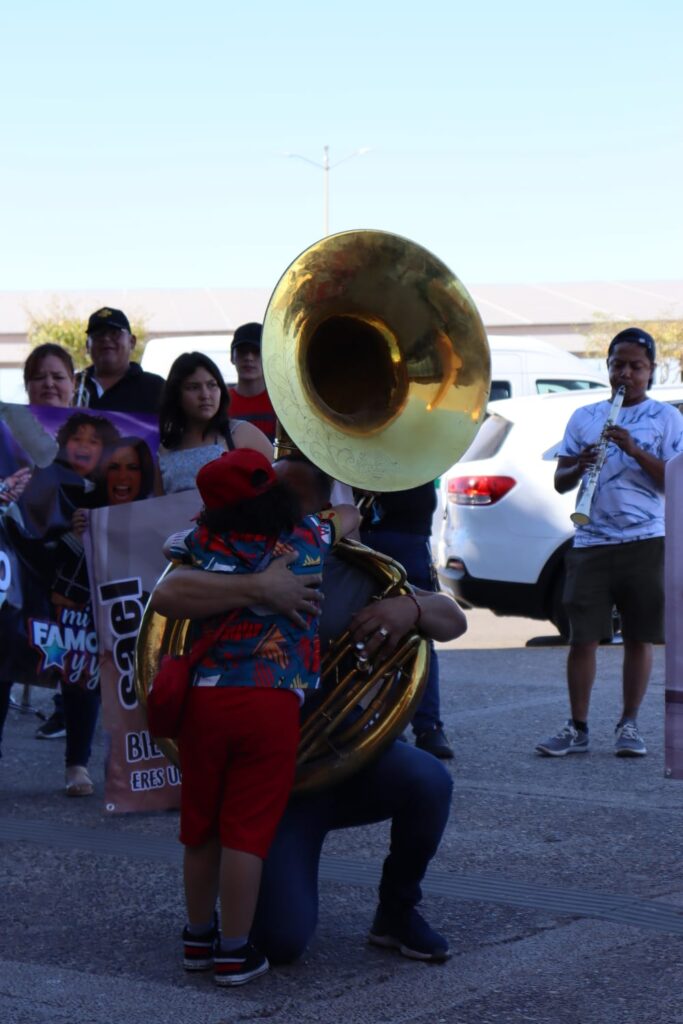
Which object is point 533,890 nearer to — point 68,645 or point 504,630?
point 68,645

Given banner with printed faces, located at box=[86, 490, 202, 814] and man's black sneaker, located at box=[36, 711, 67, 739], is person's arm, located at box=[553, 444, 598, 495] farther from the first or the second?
man's black sneaker, located at box=[36, 711, 67, 739]

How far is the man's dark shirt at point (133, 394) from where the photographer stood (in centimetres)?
650

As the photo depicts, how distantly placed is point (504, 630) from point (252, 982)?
296 inches

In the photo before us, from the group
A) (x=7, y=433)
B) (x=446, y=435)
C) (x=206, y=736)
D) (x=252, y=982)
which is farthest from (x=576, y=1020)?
(x=7, y=433)

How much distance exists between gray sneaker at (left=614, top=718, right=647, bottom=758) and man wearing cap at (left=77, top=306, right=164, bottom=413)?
7.84 ft

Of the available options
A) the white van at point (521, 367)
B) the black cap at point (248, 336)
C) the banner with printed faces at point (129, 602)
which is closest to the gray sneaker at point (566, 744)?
the banner with printed faces at point (129, 602)

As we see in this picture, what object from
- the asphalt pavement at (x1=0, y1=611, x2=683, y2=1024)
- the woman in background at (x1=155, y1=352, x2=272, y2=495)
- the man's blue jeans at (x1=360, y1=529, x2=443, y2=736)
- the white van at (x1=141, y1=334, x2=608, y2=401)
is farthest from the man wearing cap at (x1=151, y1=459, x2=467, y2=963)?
the white van at (x1=141, y1=334, x2=608, y2=401)

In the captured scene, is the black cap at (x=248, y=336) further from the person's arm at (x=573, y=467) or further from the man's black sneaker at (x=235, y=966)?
the man's black sneaker at (x=235, y=966)

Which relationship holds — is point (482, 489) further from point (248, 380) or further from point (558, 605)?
point (248, 380)

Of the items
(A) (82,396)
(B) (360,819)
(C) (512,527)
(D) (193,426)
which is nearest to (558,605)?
(C) (512,527)

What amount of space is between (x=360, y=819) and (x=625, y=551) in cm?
289

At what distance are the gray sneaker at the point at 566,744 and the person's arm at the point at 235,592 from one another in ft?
10.0

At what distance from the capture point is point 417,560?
650 centimetres

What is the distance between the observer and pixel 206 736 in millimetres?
3627
